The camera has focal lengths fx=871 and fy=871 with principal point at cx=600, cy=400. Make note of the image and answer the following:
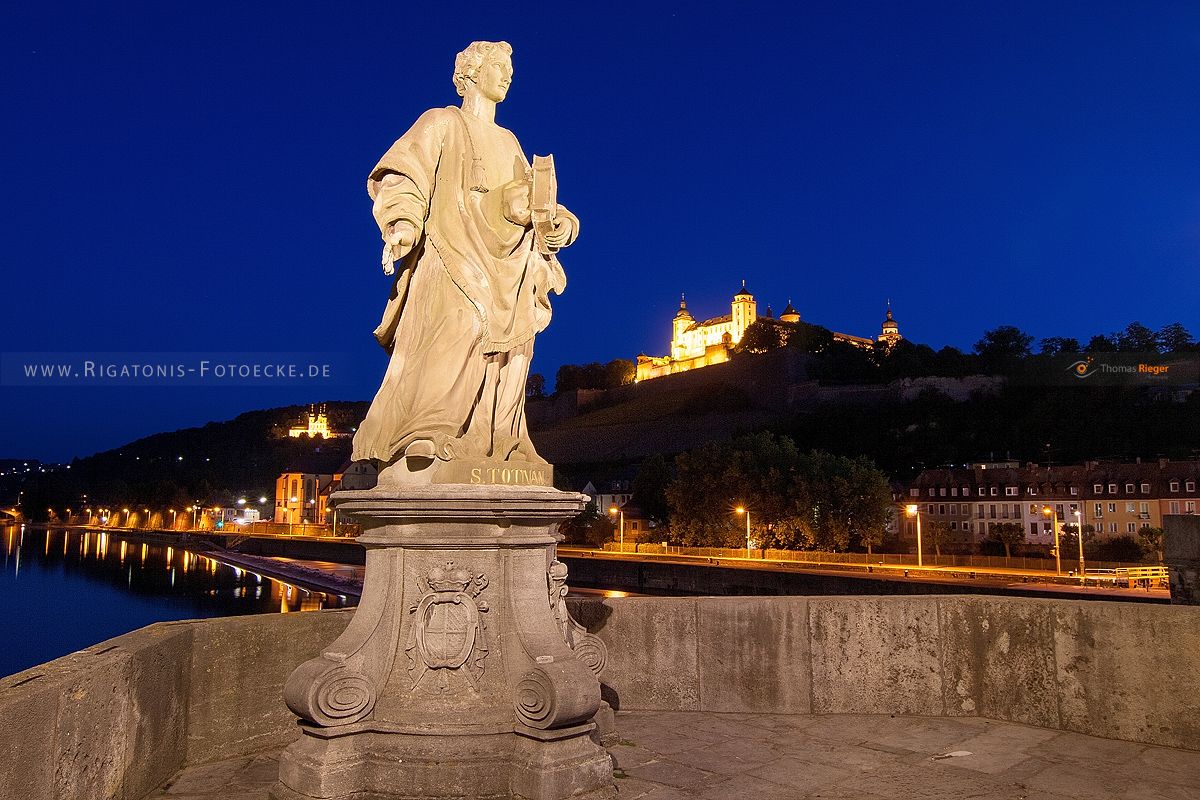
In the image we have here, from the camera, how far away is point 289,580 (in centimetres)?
5172

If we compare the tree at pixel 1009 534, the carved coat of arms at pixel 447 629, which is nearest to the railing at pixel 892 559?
the tree at pixel 1009 534

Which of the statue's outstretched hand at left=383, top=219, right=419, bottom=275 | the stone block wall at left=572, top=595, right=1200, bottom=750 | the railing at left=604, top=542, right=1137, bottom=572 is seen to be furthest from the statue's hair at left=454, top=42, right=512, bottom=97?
the railing at left=604, top=542, right=1137, bottom=572

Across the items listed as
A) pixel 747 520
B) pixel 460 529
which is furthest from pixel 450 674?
pixel 747 520

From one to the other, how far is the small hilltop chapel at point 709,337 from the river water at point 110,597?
289 ft

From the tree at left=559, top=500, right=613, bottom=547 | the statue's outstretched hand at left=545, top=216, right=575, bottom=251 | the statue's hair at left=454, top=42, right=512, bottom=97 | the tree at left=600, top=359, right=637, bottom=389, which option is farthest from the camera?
the tree at left=600, top=359, right=637, bottom=389

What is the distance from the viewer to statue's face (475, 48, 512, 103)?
5.17 m

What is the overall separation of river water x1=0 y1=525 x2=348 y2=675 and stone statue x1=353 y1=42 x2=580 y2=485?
24.4m

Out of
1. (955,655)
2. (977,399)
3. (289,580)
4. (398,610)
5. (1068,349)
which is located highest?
(1068,349)

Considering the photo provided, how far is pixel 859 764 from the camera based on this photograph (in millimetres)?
4746

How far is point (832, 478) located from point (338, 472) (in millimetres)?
66801

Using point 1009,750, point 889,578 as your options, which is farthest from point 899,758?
point 889,578

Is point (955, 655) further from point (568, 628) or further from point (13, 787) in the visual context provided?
point (13, 787)

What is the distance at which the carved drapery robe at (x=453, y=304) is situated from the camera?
181 inches

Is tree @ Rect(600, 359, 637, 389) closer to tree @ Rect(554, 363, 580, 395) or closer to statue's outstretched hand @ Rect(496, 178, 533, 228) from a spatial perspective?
tree @ Rect(554, 363, 580, 395)
